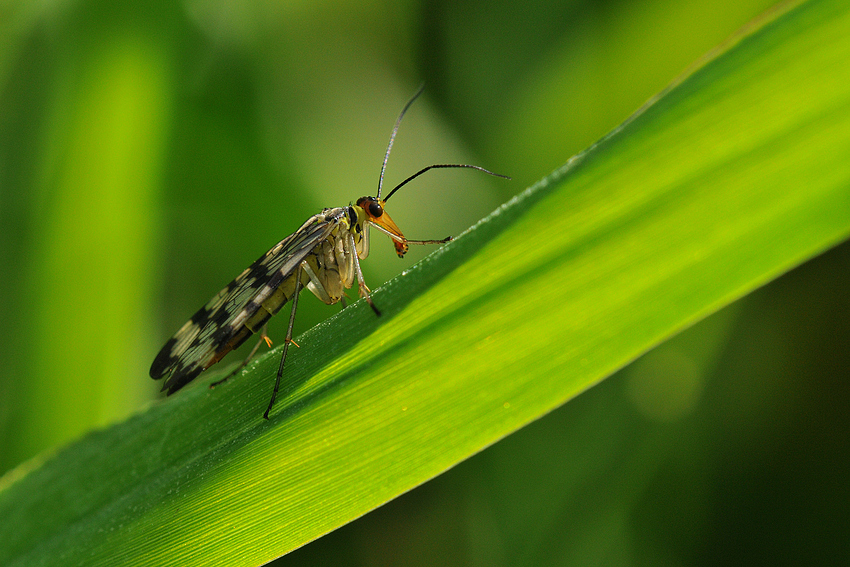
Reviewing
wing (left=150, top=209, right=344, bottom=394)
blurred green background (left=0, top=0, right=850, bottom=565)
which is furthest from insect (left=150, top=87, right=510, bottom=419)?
blurred green background (left=0, top=0, right=850, bottom=565)

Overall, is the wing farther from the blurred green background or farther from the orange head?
the blurred green background

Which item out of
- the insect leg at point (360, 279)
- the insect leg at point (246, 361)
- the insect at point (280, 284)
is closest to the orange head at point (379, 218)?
the insect at point (280, 284)

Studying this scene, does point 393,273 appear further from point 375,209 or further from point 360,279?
point 360,279

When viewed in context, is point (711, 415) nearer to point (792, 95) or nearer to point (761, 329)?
point (761, 329)

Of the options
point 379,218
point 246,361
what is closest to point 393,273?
point 379,218

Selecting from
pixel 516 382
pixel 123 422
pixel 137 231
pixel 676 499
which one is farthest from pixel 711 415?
pixel 137 231
